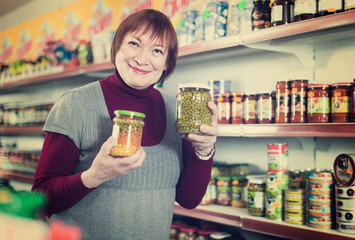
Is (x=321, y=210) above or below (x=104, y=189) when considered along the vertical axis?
below

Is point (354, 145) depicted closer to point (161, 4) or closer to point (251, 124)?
point (251, 124)

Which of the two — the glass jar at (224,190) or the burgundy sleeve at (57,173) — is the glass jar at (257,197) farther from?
the burgundy sleeve at (57,173)

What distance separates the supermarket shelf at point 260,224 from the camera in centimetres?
155

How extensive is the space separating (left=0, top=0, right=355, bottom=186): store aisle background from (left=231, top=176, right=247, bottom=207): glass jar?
0.88ft

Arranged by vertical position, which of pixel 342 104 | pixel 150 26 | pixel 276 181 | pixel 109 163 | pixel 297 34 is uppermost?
pixel 297 34

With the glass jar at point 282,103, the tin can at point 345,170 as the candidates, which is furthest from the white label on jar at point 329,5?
the tin can at point 345,170

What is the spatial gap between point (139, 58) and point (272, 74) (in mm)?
1256

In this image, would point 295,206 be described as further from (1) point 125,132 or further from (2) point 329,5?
(1) point 125,132

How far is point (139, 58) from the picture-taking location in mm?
1293

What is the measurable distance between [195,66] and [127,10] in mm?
1285

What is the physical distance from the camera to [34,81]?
369 centimetres

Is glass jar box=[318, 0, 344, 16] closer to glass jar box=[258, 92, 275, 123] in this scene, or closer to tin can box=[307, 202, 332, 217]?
glass jar box=[258, 92, 275, 123]

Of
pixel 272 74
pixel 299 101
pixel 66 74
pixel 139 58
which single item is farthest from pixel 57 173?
pixel 66 74

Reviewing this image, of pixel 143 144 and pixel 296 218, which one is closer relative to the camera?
pixel 143 144
